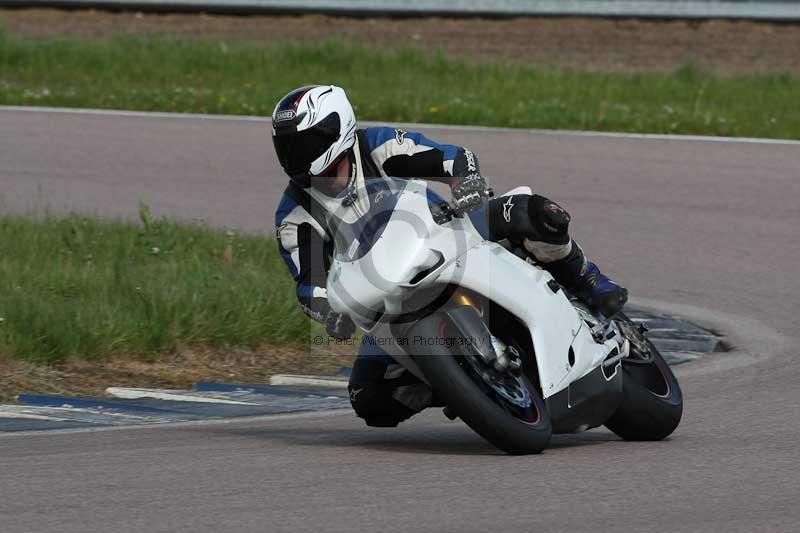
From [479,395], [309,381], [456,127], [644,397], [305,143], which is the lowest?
[309,381]

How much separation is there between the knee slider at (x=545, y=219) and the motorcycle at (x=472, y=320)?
5.1 inches

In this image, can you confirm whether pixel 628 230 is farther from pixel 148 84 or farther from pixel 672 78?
pixel 148 84

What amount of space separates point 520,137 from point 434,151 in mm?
7995

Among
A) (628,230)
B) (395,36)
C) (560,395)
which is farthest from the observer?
(395,36)

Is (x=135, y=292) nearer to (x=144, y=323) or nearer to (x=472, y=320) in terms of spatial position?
(x=144, y=323)

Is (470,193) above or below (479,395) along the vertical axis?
above

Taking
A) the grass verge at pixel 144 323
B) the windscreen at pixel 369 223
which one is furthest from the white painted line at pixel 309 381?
the windscreen at pixel 369 223

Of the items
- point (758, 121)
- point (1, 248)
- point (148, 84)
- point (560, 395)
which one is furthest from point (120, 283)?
point (148, 84)

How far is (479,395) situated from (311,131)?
1125mm

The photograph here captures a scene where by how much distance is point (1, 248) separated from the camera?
9445 mm

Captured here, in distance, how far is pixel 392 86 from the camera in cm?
1659

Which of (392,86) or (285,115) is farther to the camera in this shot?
(392,86)

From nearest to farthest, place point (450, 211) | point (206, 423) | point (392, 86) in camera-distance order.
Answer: point (450, 211)
point (206, 423)
point (392, 86)

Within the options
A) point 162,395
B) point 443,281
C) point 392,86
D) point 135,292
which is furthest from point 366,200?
point 392,86
